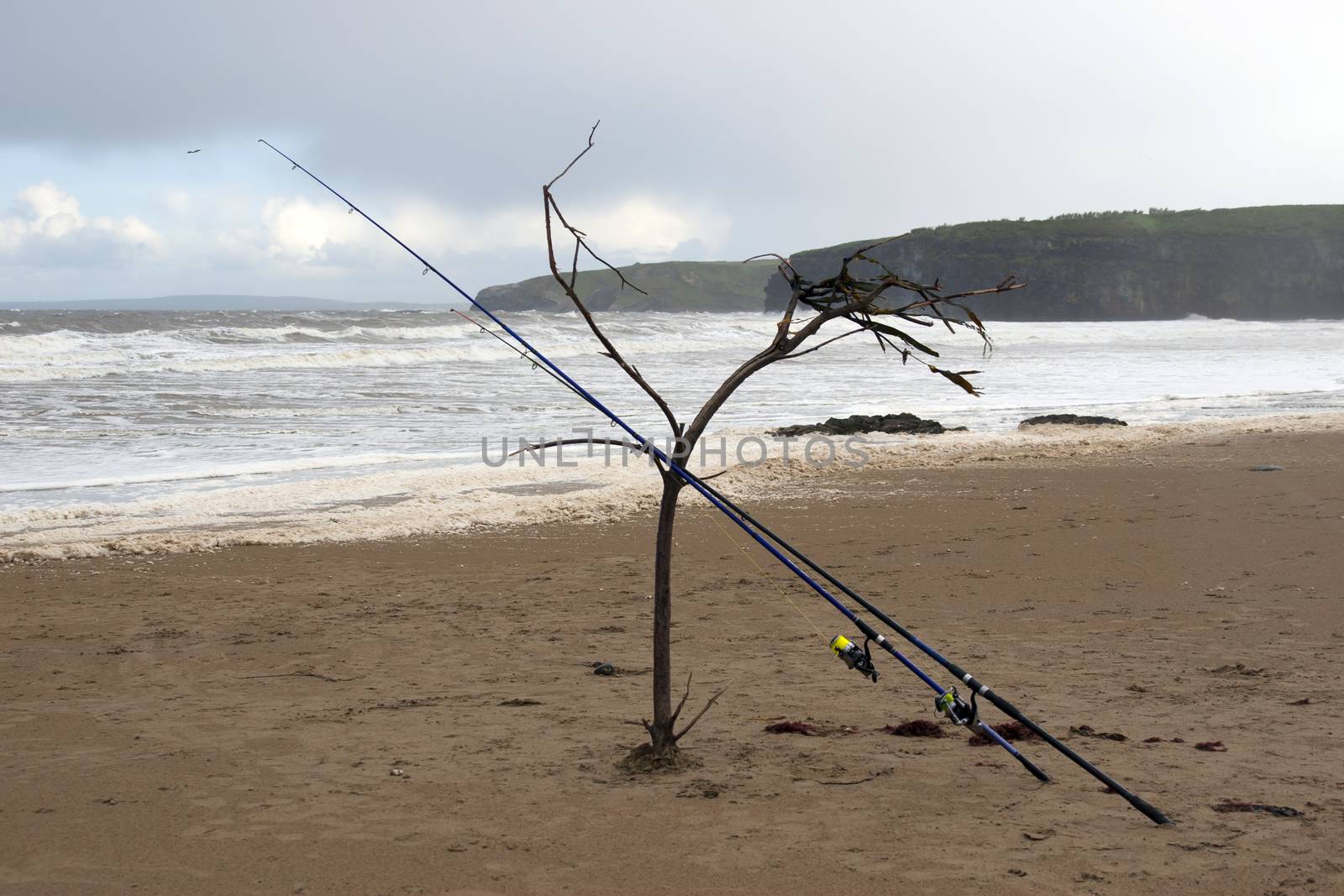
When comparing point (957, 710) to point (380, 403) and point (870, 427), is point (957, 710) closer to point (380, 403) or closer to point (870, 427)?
Result: point (870, 427)

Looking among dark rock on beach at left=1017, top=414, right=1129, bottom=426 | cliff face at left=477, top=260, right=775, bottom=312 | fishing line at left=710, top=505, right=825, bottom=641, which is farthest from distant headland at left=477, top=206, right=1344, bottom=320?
fishing line at left=710, top=505, right=825, bottom=641

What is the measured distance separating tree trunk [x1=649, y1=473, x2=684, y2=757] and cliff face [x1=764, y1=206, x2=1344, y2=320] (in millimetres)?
74276

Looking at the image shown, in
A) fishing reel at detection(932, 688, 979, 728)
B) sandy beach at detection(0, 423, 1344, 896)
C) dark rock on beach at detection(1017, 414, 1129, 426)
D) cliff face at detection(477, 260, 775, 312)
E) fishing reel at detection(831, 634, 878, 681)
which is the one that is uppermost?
cliff face at detection(477, 260, 775, 312)

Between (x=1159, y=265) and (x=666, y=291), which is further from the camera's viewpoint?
Result: (x=666, y=291)

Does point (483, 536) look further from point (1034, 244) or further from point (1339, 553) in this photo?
point (1034, 244)

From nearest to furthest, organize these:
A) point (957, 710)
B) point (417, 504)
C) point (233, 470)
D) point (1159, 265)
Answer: point (957, 710) → point (417, 504) → point (233, 470) → point (1159, 265)

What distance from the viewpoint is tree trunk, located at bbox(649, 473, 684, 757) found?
Answer: 3.83m

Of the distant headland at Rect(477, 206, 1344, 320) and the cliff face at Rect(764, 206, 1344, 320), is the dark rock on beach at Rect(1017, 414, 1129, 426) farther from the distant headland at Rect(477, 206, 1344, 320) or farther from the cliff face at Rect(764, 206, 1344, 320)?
the cliff face at Rect(764, 206, 1344, 320)

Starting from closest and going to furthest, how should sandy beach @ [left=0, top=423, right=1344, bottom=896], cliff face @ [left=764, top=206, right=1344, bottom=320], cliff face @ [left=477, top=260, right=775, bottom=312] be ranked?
1. sandy beach @ [left=0, top=423, right=1344, bottom=896]
2. cliff face @ [left=764, top=206, right=1344, bottom=320]
3. cliff face @ [left=477, top=260, right=775, bottom=312]

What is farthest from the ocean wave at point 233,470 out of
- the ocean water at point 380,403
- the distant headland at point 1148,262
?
the distant headland at point 1148,262

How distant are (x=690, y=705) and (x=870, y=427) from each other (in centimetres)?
1008

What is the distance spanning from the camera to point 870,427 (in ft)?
47.3

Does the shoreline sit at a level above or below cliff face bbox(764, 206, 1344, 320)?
below

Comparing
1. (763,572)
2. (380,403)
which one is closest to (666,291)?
(380,403)
